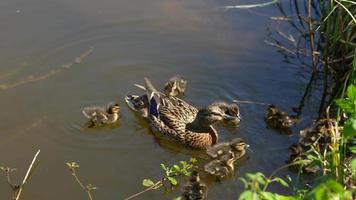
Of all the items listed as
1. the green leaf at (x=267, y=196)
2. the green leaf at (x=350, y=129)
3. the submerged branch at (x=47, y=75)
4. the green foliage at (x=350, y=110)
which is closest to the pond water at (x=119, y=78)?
the submerged branch at (x=47, y=75)

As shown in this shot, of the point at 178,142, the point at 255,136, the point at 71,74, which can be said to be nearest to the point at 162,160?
the point at 178,142

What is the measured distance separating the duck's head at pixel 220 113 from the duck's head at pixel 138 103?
531mm

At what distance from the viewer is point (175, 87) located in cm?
580

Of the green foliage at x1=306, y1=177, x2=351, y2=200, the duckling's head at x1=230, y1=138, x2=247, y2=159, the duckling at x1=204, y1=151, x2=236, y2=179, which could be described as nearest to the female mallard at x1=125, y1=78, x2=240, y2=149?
the duckling's head at x1=230, y1=138, x2=247, y2=159

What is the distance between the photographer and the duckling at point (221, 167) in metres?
4.94

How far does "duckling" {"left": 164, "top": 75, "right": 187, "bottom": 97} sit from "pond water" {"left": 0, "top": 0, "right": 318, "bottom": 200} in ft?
0.69

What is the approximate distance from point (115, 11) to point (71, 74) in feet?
4.06

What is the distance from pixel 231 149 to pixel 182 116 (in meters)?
0.81

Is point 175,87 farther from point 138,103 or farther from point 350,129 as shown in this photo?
point 350,129

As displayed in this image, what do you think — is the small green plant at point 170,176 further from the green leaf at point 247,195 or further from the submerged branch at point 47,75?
the submerged branch at point 47,75

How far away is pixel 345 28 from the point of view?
17.6ft

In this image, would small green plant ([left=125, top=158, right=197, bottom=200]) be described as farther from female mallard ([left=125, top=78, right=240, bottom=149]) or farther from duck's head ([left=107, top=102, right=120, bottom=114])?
duck's head ([left=107, top=102, right=120, bottom=114])

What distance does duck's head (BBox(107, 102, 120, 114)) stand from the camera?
5512 mm

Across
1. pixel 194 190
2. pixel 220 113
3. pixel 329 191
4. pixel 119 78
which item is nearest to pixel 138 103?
pixel 119 78
